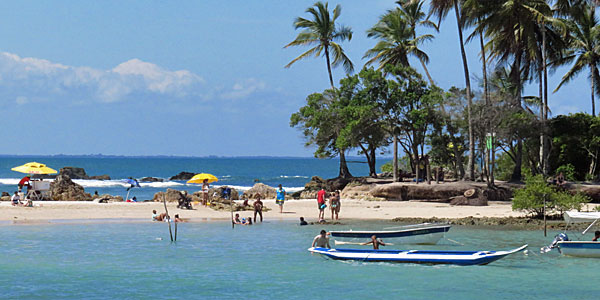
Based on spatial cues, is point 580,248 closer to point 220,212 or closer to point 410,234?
point 410,234

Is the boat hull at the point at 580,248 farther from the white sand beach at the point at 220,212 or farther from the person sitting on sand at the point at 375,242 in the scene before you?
the white sand beach at the point at 220,212

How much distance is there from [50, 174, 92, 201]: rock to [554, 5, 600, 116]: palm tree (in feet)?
117

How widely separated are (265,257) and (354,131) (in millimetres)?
25404

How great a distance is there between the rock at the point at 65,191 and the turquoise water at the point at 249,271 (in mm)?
12920

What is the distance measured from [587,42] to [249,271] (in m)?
38.2

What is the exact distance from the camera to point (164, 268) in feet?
69.8

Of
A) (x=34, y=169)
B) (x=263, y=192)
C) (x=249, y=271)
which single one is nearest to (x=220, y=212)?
(x=34, y=169)

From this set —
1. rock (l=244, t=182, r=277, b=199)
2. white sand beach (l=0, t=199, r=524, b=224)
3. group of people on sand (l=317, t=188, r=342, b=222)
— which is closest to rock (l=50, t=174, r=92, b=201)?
white sand beach (l=0, t=199, r=524, b=224)

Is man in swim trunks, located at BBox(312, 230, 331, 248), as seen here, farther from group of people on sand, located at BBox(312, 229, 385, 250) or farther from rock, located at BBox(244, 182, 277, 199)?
rock, located at BBox(244, 182, 277, 199)

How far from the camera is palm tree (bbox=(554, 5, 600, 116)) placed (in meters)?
48.4

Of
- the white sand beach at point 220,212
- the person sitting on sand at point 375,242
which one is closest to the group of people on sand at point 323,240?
the person sitting on sand at point 375,242

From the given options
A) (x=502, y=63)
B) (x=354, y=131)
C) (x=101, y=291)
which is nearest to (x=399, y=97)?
(x=354, y=131)

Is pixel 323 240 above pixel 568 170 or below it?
below

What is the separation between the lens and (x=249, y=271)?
20.9 meters
